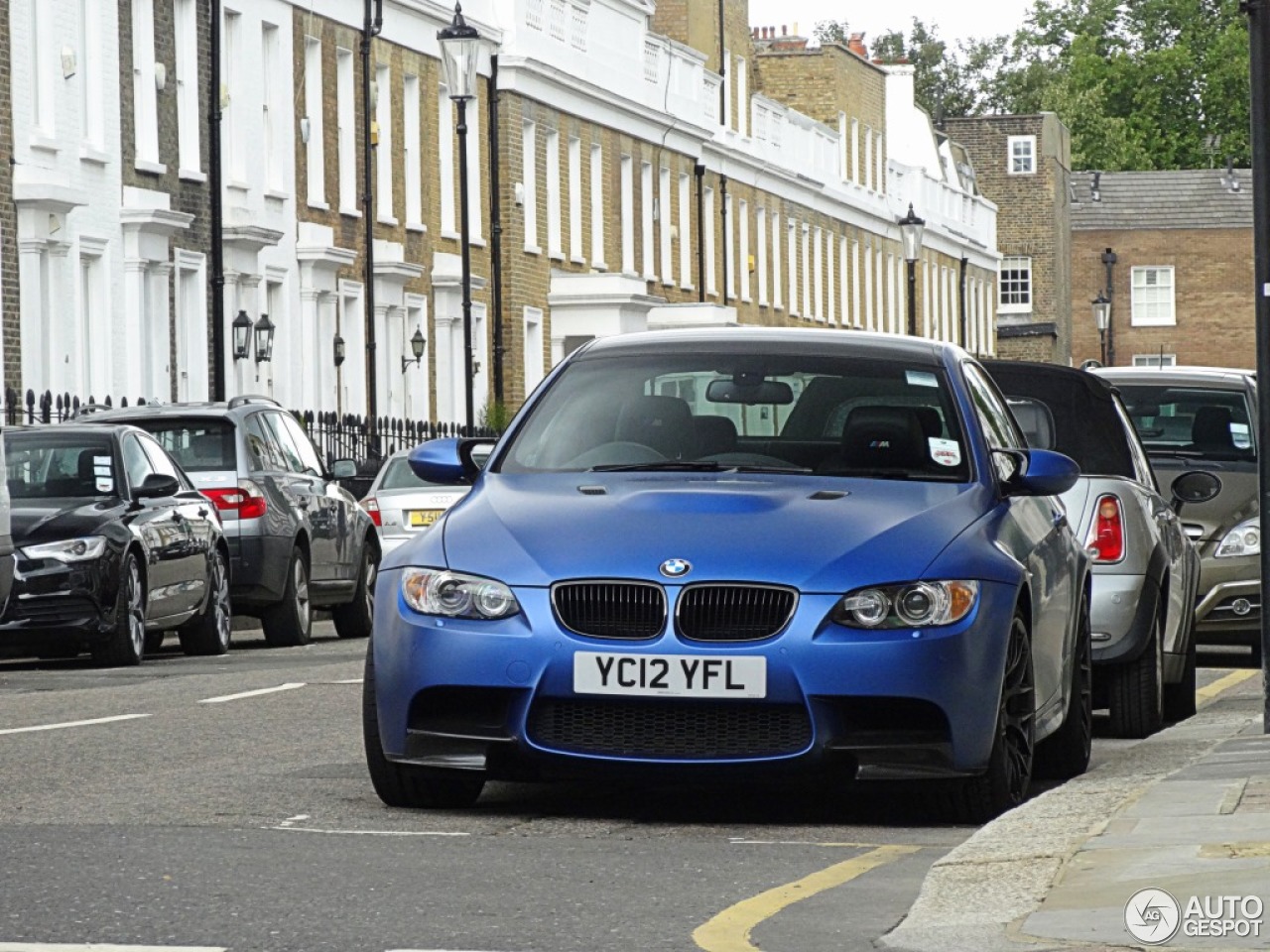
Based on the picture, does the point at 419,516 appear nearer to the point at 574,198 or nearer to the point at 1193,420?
the point at 1193,420

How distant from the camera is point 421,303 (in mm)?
46625

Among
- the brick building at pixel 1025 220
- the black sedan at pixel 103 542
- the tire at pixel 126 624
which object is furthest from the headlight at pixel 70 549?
the brick building at pixel 1025 220

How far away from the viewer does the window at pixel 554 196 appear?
5247 centimetres

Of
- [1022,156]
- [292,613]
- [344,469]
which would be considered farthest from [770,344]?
[1022,156]

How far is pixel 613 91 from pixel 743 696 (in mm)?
47606

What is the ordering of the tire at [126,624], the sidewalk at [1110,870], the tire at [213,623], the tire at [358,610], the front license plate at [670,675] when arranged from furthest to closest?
the tire at [358,610] → the tire at [213,623] → the tire at [126,624] → the front license plate at [670,675] → the sidewalk at [1110,870]

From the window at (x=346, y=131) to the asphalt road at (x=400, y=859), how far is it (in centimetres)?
3113

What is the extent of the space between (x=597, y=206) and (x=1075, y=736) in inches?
1789

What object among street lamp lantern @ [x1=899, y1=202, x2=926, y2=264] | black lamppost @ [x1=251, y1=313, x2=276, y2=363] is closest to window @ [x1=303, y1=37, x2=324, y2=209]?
black lamppost @ [x1=251, y1=313, x2=276, y2=363]

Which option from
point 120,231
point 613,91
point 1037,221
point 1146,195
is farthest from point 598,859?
point 1146,195

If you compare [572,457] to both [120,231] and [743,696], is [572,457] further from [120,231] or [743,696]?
[120,231]

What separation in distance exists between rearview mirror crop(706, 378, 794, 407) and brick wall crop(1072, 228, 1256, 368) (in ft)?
334

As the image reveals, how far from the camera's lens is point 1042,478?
33.3ft

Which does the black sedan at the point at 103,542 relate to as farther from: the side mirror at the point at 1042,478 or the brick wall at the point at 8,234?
the brick wall at the point at 8,234
